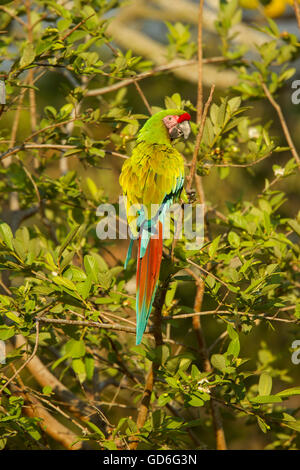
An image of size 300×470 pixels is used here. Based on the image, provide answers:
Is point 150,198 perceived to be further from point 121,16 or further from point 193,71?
point 121,16

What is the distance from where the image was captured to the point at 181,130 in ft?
6.99

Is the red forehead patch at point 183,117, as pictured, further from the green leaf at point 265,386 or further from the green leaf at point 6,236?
the green leaf at point 265,386

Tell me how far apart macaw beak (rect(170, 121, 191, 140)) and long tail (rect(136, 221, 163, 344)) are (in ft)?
1.73

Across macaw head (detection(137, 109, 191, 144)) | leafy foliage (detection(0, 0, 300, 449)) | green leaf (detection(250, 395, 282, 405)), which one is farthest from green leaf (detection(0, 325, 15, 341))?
macaw head (detection(137, 109, 191, 144))

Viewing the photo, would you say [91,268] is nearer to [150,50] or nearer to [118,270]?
[118,270]

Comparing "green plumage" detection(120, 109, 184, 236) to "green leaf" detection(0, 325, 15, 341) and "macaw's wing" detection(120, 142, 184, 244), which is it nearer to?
"macaw's wing" detection(120, 142, 184, 244)

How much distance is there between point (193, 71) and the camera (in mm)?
4672

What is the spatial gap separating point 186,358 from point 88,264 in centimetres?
47

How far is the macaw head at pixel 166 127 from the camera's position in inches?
83.4

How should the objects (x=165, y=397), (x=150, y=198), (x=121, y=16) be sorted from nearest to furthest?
(x=165, y=397) < (x=150, y=198) < (x=121, y=16)

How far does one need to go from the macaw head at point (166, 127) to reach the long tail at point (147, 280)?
0.52 metres

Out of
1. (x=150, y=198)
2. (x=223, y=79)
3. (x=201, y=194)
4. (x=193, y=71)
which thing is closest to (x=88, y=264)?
(x=150, y=198)

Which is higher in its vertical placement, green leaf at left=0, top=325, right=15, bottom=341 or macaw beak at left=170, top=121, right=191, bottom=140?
macaw beak at left=170, top=121, right=191, bottom=140

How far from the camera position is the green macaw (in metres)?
1.76
